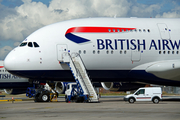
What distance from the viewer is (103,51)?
27094mm

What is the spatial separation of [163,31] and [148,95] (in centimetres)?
616

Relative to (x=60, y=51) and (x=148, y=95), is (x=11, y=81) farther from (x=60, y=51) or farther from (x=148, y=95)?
(x=148, y=95)

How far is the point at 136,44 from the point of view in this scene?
90.7 ft

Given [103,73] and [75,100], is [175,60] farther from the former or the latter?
[75,100]

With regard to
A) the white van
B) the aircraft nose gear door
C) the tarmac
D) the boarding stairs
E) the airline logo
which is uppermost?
the airline logo

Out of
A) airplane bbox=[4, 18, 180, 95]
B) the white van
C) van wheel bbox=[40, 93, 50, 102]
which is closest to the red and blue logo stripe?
airplane bbox=[4, 18, 180, 95]

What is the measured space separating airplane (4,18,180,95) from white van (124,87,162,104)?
135 cm

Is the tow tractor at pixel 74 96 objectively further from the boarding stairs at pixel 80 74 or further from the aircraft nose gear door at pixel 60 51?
the aircraft nose gear door at pixel 60 51

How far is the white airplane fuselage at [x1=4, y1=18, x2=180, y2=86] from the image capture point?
26.5 metres

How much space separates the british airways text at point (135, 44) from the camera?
27.1 meters

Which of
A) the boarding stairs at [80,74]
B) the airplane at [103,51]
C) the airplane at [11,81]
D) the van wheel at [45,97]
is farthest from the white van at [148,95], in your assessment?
the airplane at [11,81]

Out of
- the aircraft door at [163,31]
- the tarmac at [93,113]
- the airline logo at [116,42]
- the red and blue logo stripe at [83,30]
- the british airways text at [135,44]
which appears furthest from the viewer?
the aircraft door at [163,31]

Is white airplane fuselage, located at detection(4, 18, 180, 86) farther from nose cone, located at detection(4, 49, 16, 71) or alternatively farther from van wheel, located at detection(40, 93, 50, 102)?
van wheel, located at detection(40, 93, 50, 102)

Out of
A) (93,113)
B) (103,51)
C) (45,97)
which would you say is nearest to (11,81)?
(45,97)
